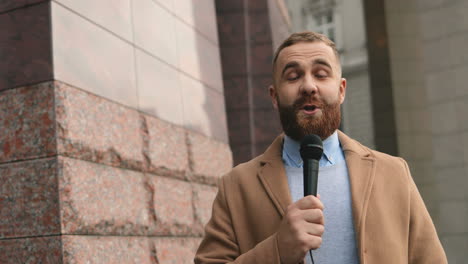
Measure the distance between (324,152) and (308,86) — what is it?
315mm

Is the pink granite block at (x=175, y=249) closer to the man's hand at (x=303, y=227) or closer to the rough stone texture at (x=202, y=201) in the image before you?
the rough stone texture at (x=202, y=201)

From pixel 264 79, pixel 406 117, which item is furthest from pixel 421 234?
pixel 406 117

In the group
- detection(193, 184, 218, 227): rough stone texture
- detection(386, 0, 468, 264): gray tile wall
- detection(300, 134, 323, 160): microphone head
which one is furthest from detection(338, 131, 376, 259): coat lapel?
detection(386, 0, 468, 264): gray tile wall

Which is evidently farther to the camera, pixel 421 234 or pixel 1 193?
pixel 1 193

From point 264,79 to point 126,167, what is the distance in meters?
4.95

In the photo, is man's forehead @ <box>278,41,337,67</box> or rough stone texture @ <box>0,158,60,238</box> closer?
man's forehead @ <box>278,41,337,67</box>

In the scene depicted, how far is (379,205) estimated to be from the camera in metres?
2.26

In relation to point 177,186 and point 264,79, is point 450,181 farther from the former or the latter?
point 177,186

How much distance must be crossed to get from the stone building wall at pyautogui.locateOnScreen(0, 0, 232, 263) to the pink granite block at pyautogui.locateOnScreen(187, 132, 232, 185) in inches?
0.9

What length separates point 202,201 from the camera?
5.66 m

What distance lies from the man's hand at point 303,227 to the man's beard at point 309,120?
0.39 m

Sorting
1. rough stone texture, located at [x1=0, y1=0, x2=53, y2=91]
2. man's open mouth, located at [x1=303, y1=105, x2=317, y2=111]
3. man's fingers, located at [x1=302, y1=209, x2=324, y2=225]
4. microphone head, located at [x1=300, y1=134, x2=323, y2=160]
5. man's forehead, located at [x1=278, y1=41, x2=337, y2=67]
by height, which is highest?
rough stone texture, located at [x1=0, y1=0, x2=53, y2=91]

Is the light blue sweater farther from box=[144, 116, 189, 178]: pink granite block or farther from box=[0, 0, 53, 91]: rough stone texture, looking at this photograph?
box=[144, 116, 189, 178]: pink granite block

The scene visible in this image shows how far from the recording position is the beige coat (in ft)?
7.19
